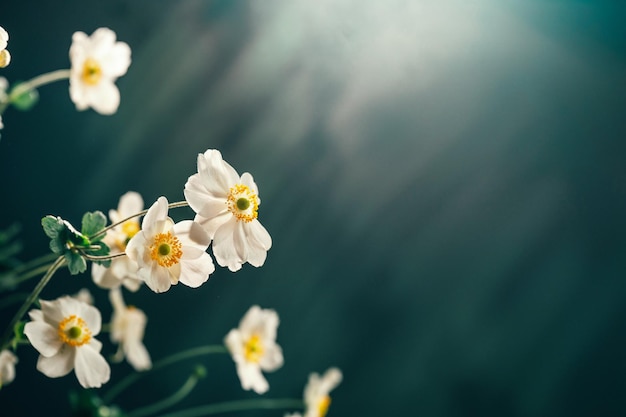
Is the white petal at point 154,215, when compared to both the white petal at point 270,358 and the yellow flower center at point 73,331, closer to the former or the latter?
the yellow flower center at point 73,331

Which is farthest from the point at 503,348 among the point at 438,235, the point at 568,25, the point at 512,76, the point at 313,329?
the point at 568,25

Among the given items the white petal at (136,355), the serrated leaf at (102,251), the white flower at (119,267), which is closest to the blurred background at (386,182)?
the white petal at (136,355)

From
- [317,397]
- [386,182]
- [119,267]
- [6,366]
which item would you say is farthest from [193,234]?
[386,182]

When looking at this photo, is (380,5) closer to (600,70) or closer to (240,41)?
(240,41)

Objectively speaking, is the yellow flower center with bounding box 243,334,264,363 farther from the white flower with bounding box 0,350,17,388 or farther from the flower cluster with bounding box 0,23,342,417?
the white flower with bounding box 0,350,17,388

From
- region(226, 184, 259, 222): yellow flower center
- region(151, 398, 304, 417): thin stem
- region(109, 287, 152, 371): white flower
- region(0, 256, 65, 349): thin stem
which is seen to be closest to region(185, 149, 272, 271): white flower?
region(226, 184, 259, 222): yellow flower center

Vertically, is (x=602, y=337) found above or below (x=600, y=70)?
below
